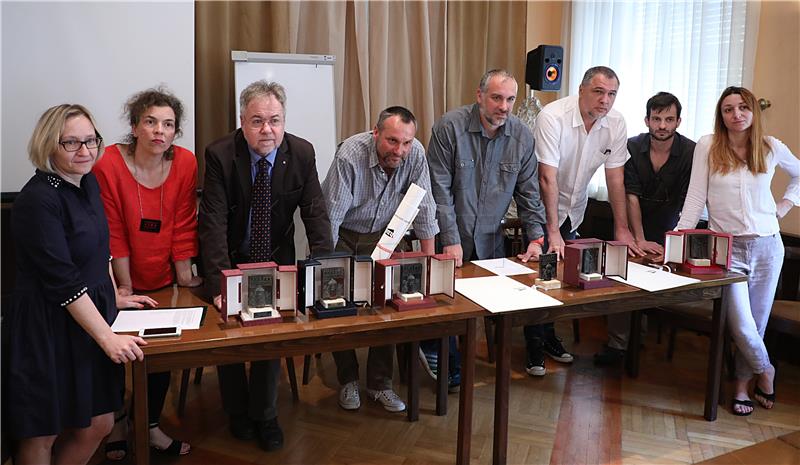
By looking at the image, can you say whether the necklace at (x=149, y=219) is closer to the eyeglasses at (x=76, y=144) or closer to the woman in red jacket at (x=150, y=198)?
the woman in red jacket at (x=150, y=198)

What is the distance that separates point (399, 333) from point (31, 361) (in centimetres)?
106

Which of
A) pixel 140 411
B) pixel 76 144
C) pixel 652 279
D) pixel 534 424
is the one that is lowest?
pixel 534 424

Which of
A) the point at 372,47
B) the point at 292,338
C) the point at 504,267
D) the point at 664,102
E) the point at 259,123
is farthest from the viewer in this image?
the point at 372,47

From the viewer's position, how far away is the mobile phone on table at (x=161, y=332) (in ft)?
6.06

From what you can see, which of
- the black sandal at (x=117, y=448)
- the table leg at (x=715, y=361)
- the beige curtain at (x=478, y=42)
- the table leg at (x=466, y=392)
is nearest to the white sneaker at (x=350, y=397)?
the table leg at (x=466, y=392)

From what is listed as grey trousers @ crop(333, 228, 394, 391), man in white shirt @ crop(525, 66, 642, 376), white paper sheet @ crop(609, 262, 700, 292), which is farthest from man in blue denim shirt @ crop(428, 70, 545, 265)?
grey trousers @ crop(333, 228, 394, 391)

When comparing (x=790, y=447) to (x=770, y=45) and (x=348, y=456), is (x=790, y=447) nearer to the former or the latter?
(x=348, y=456)

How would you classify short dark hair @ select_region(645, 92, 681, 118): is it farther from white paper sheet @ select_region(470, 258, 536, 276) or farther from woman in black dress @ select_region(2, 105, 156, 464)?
woman in black dress @ select_region(2, 105, 156, 464)

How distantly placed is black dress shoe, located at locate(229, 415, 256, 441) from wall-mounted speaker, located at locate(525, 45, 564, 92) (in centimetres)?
315

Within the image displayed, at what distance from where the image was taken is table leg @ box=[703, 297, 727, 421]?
9.28 feet

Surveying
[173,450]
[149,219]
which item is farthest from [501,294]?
[173,450]

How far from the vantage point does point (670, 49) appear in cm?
425

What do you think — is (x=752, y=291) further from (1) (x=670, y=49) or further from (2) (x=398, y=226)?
(1) (x=670, y=49)

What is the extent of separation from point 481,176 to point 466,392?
110 cm
